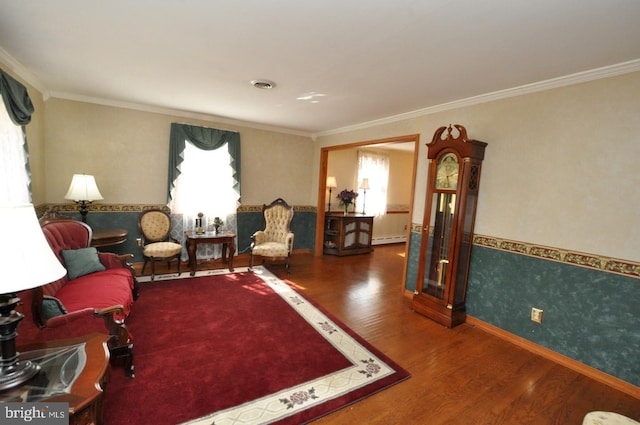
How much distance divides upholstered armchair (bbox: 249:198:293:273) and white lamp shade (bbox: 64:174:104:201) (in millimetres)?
2173

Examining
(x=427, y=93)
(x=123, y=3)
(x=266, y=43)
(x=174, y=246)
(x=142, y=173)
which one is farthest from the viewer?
(x=142, y=173)

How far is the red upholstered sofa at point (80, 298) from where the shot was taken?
1.67 meters

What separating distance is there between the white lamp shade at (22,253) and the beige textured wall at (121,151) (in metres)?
3.52

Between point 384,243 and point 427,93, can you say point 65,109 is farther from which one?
point 384,243

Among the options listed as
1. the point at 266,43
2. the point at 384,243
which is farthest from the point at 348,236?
the point at 266,43

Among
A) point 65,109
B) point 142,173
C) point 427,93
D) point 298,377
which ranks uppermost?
point 427,93

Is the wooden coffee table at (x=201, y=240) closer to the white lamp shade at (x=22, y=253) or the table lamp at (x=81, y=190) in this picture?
the table lamp at (x=81, y=190)

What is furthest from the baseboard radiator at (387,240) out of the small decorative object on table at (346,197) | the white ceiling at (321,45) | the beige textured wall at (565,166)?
the white ceiling at (321,45)

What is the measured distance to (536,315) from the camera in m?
2.58

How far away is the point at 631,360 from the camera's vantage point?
2.10m

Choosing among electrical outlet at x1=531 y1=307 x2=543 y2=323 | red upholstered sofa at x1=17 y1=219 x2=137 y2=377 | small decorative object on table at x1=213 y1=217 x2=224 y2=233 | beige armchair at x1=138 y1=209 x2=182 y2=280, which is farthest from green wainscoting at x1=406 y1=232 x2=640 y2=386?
beige armchair at x1=138 y1=209 x2=182 y2=280

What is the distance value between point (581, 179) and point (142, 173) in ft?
17.6

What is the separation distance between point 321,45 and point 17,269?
210 centimetres

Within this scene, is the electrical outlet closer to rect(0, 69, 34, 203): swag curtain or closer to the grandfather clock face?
the grandfather clock face
